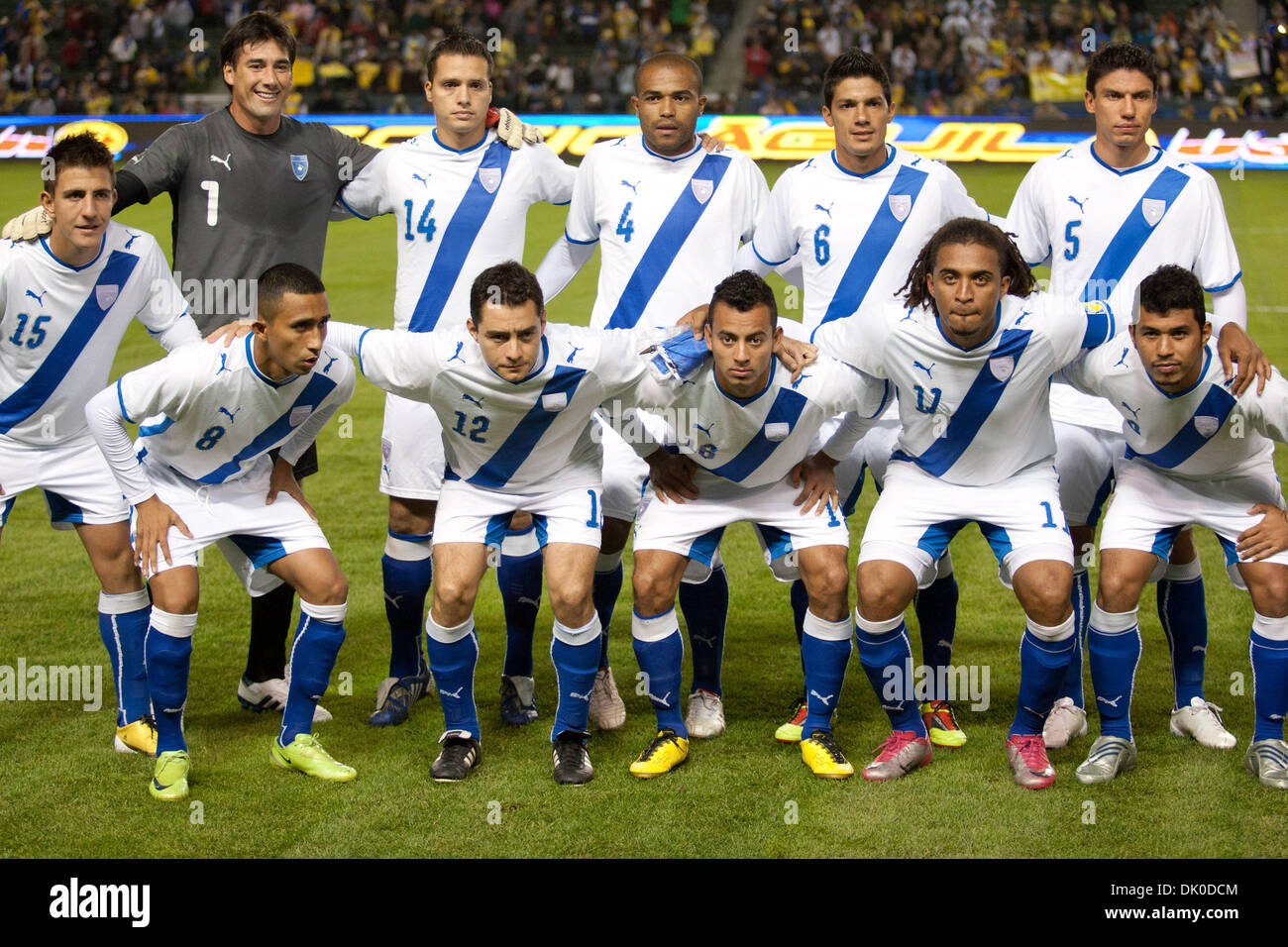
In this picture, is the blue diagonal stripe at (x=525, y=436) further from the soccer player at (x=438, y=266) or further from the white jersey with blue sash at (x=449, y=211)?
the white jersey with blue sash at (x=449, y=211)

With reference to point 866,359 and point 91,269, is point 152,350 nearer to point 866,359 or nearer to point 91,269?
point 91,269

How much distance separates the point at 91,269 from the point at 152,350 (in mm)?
8256

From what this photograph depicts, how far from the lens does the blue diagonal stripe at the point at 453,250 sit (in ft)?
17.5

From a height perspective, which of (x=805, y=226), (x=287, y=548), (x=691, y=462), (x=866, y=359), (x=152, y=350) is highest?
(x=805, y=226)

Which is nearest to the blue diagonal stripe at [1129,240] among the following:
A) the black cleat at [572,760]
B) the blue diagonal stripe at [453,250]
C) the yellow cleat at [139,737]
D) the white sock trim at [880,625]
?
the white sock trim at [880,625]

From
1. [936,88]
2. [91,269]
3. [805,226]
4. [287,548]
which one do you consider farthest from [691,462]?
[936,88]

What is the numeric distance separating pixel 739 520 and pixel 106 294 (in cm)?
242

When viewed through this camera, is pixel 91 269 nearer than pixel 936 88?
Yes

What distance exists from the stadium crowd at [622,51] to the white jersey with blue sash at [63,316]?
18.1 m

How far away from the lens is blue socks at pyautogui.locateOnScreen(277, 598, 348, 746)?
4746 millimetres

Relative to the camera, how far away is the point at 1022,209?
17.2ft

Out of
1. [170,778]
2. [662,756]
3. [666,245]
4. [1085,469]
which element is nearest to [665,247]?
[666,245]

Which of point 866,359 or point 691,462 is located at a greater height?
point 866,359

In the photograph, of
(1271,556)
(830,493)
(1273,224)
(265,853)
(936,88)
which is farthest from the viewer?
(936,88)
